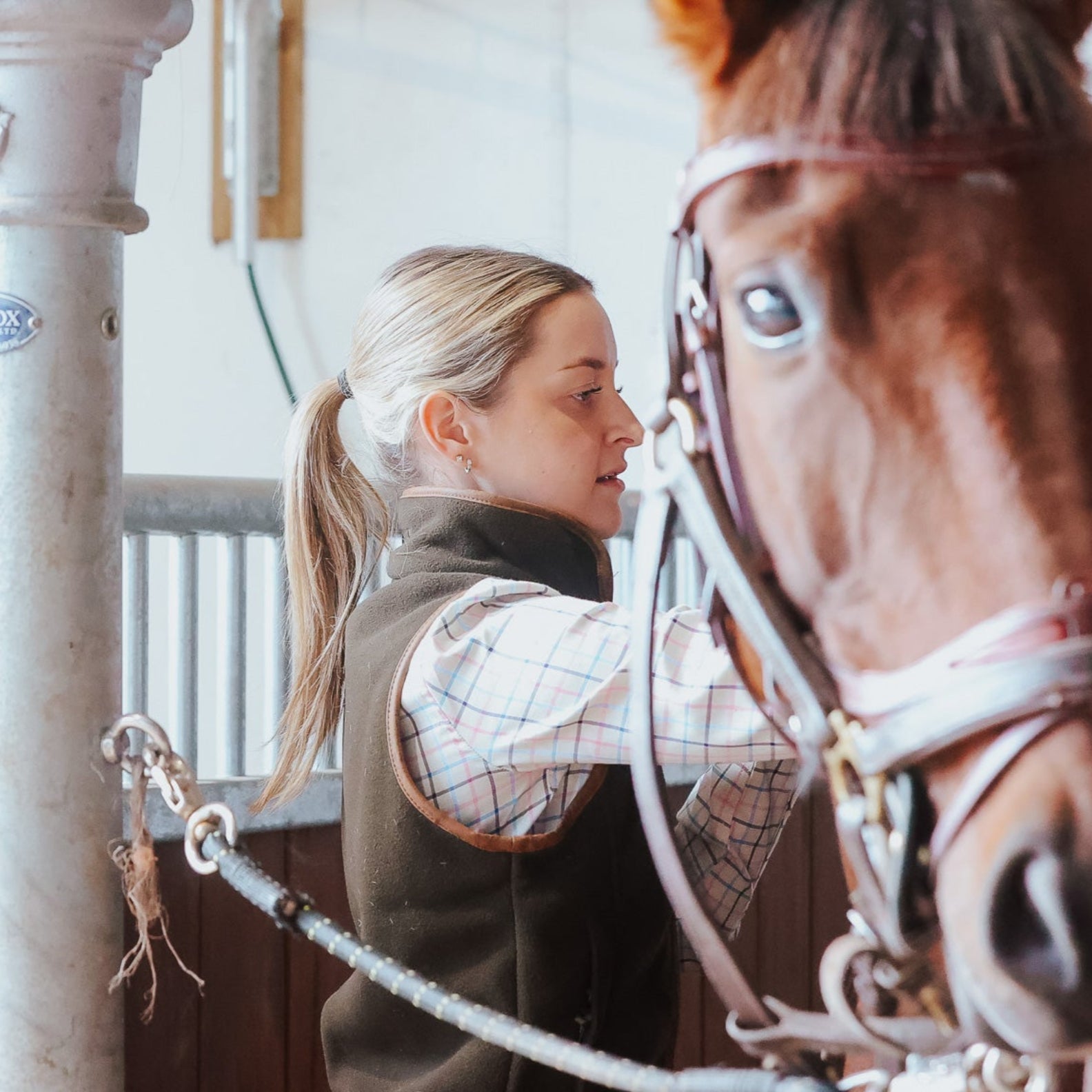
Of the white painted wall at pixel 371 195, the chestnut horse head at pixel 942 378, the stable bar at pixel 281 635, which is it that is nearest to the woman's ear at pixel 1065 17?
the chestnut horse head at pixel 942 378

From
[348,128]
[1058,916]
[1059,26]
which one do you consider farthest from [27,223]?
[348,128]

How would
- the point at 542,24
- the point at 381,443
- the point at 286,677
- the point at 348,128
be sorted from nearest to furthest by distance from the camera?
the point at 381,443, the point at 286,677, the point at 542,24, the point at 348,128

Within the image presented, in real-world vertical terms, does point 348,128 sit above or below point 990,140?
above

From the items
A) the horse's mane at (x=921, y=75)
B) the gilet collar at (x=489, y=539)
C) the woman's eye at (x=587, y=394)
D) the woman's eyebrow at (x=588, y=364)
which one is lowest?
the gilet collar at (x=489, y=539)

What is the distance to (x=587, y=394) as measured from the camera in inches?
45.7

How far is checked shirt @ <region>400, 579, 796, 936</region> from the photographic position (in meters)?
0.87

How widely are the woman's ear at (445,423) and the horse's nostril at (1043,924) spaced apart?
27.7 inches

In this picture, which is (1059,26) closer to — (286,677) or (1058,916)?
(1058,916)

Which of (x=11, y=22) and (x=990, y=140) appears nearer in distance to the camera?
(x=990, y=140)

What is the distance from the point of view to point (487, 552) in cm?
110

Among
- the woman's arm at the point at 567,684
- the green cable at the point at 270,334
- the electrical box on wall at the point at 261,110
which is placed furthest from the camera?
the green cable at the point at 270,334

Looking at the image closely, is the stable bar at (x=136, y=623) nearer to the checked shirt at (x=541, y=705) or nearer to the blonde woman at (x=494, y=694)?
the blonde woman at (x=494, y=694)

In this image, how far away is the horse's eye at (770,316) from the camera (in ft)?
1.93

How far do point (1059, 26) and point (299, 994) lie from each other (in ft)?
3.99
